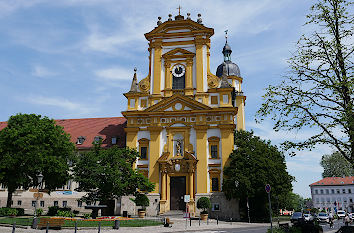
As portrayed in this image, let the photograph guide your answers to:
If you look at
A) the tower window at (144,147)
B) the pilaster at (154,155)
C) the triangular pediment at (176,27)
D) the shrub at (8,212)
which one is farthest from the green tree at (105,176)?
the triangular pediment at (176,27)

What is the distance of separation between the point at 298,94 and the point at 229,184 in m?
20.5

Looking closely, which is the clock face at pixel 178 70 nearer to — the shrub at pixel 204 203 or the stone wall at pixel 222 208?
the stone wall at pixel 222 208

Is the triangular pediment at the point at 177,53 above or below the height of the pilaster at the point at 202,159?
above

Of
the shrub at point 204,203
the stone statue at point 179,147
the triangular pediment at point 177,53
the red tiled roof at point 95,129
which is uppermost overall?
the triangular pediment at point 177,53

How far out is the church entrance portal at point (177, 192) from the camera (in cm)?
3728

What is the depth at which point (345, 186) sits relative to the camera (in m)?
105

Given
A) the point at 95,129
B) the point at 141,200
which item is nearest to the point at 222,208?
the point at 141,200

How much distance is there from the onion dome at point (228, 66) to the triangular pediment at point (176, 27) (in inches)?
605

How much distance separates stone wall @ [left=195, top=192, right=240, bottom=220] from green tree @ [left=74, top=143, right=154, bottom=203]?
26.2 feet

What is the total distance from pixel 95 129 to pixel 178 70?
51.1 feet

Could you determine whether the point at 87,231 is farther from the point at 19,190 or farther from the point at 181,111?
the point at 19,190

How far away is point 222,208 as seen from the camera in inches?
1412

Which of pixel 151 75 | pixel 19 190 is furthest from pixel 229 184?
pixel 19 190

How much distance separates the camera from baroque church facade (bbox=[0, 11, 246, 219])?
3734 cm
